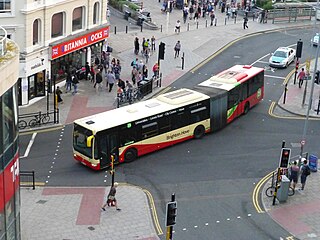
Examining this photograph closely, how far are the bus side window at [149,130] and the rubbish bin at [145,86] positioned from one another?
930 centimetres

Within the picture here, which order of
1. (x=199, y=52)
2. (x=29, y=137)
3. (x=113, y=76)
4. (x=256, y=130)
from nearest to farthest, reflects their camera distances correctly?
1. (x=29, y=137)
2. (x=256, y=130)
3. (x=113, y=76)
4. (x=199, y=52)

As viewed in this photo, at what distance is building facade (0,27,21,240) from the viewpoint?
2244cm

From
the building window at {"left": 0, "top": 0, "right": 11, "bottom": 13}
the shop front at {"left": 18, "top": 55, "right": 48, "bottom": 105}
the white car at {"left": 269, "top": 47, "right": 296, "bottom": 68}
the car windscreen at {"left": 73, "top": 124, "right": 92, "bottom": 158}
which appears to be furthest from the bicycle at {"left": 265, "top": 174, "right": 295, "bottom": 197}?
the white car at {"left": 269, "top": 47, "right": 296, "bottom": 68}

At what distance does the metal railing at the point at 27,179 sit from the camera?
33.4 m

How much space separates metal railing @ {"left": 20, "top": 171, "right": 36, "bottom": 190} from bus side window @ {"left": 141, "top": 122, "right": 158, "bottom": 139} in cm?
646

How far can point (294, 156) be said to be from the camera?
127ft

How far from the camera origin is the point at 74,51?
160 ft

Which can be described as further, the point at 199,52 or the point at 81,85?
the point at 199,52

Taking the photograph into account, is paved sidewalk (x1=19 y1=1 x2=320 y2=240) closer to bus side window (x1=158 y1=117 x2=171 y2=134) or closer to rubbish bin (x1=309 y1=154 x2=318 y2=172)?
rubbish bin (x1=309 y1=154 x2=318 y2=172)

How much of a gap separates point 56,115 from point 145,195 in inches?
465

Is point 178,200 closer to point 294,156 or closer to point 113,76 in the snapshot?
point 294,156

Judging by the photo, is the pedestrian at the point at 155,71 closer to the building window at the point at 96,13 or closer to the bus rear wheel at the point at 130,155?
the building window at the point at 96,13

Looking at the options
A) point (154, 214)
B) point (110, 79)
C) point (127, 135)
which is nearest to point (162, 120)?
point (127, 135)

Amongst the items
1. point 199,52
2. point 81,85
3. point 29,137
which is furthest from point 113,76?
point 199,52
